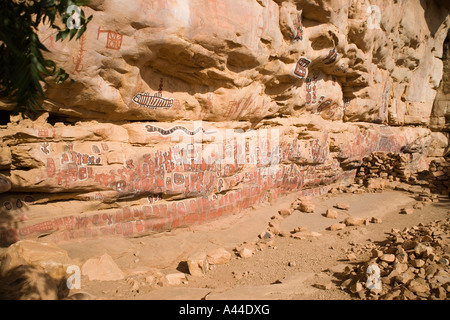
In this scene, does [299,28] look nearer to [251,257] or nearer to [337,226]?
[337,226]

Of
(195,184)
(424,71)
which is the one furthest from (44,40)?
(424,71)

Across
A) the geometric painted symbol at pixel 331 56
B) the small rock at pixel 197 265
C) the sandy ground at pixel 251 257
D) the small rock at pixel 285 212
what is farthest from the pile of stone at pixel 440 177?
the small rock at pixel 197 265

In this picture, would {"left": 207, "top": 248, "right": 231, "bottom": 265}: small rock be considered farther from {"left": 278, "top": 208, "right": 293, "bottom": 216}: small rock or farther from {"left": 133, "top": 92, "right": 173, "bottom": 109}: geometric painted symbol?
{"left": 133, "top": 92, "right": 173, "bottom": 109}: geometric painted symbol

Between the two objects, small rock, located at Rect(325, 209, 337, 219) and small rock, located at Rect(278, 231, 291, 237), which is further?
small rock, located at Rect(325, 209, 337, 219)

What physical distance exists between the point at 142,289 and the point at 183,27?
437 cm

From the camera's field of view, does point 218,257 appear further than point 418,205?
No

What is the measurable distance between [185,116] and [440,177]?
809 centimetres

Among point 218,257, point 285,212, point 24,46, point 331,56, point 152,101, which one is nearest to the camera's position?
point 24,46

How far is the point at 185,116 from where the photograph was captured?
6.39 metres

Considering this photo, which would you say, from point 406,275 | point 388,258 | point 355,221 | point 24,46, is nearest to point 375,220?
point 355,221

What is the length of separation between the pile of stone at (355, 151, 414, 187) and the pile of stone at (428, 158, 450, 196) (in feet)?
2.90

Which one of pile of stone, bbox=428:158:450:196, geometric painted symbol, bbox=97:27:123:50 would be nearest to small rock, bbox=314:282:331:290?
geometric painted symbol, bbox=97:27:123:50

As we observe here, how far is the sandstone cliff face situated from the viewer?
4602 mm

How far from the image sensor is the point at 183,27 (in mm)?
5328
